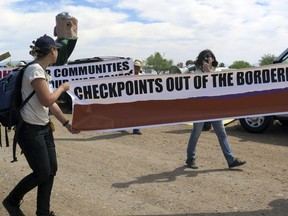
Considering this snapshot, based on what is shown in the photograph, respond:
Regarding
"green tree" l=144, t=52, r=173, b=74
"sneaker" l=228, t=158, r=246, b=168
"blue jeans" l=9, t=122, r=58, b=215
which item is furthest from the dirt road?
"green tree" l=144, t=52, r=173, b=74

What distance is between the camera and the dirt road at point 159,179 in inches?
189

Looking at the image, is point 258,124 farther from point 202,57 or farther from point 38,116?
point 38,116

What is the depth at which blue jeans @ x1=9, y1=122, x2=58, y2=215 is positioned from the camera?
12.7 ft

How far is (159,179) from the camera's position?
19.6ft

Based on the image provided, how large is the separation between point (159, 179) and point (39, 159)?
248cm

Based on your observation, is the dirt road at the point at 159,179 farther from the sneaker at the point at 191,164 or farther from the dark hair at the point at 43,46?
the dark hair at the point at 43,46

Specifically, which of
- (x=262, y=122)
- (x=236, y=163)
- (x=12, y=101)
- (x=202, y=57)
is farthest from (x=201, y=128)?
(x=262, y=122)

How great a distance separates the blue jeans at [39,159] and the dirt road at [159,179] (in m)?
0.65

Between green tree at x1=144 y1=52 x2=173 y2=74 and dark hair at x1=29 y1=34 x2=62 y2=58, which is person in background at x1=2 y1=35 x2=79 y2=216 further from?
green tree at x1=144 y1=52 x2=173 y2=74

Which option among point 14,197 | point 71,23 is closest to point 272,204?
point 14,197

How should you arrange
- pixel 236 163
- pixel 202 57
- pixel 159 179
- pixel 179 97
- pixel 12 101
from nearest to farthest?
pixel 12 101 → pixel 179 97 → pixel 159 179 → pixel 236 163 → pixel 202 57

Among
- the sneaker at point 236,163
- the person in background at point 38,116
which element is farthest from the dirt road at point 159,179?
the person in background at point 38,116

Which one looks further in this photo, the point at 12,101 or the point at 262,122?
the point at 262,122

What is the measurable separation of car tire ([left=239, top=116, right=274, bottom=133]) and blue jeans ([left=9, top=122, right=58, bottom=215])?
22.5 ft
